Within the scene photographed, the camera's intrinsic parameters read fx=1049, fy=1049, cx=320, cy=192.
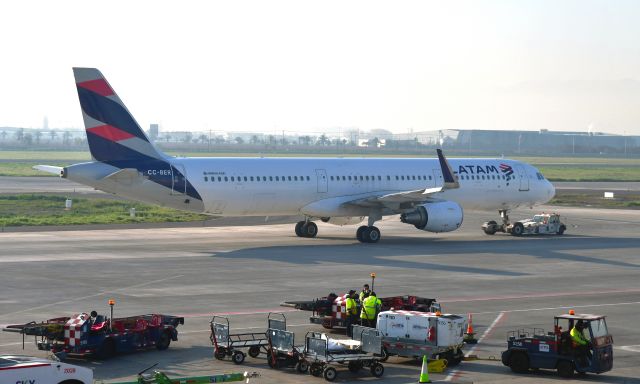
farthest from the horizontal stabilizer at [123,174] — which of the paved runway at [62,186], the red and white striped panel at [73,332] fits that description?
the paved runway at [62,186]

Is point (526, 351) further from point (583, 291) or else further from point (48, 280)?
point (48, 280)

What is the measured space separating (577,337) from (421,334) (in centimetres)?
380

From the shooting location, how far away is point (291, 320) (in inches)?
1268

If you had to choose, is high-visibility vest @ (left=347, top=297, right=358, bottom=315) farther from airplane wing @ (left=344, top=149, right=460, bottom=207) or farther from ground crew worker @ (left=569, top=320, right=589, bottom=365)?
airplane wing @ (left=344, top=149, right=460, bottom=207)

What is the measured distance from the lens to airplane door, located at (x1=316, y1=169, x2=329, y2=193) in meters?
57.8

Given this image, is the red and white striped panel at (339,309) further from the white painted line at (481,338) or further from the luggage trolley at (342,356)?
the luggage trolley at (342,356)

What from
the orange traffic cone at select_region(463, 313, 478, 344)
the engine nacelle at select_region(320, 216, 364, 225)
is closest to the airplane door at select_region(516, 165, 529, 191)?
the engine nacelle at select_region(320, 216, 364, 225)

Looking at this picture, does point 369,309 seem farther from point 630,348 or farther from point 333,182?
point 333,182

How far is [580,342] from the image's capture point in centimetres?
2525

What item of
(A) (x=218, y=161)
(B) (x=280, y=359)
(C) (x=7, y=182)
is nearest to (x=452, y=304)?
(B) (x=280, y=359)

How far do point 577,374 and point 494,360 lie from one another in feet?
7.19

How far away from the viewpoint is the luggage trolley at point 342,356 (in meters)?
24.4

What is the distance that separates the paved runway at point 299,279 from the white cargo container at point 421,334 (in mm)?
493

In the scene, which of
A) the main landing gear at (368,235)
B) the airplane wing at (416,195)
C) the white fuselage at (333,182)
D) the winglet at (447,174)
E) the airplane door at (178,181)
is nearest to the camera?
the airplane door at (178,181)
